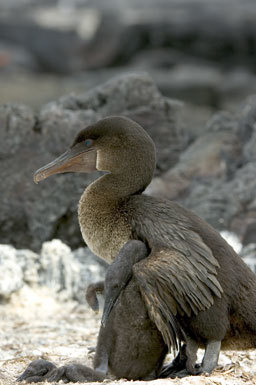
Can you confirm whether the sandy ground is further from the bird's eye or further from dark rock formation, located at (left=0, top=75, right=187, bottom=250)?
the bird's eye

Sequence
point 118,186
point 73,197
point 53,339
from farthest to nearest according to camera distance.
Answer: point 73,197 < point 53,339 < point 118,186

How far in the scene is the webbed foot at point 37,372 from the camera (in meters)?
4.48

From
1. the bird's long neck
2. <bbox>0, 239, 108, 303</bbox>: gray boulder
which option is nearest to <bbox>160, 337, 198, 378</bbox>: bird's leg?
the bird's long neck

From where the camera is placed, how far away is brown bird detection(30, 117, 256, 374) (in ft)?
14.2

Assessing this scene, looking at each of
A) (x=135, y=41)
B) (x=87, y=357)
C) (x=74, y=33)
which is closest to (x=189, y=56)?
(x=135, y=41)

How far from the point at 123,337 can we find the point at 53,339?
4.99ft

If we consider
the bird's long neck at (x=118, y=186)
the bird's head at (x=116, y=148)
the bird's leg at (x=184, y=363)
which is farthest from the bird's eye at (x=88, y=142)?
the bird's leg at (x=184, y=363)

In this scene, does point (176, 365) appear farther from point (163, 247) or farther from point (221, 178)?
point (221, 178)

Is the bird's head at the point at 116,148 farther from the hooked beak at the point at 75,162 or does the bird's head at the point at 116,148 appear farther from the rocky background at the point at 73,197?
the rocky background at the point at 73,197

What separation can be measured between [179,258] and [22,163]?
3.23 m

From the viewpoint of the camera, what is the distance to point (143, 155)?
4816mm

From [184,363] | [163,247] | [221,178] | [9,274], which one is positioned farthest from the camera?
[221,178]

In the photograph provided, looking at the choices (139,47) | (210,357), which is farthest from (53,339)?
(139,47)

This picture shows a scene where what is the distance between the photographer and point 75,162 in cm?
499
